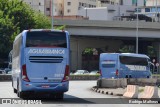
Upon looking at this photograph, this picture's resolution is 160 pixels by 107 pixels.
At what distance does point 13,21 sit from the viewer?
75.6 m

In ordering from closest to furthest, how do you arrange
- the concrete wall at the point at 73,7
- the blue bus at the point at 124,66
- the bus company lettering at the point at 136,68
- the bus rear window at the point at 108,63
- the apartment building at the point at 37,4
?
the blue bus at the point at 124,66, the bus company lettering at the point at 136,68, the bus rear window at the point at 108,63, the apartment building at the point at 37,4, the concrete wall at the point at 73,7

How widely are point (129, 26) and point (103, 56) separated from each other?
38525 millimetres

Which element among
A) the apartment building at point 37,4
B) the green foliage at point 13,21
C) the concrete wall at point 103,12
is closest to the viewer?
the green foliage at point 13,21

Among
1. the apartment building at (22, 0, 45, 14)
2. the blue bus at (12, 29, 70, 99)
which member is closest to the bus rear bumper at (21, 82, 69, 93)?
the blue bus at (12, 29, 70, 99)

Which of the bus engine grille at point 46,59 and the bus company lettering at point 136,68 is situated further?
the bus company lettering at point 136,68

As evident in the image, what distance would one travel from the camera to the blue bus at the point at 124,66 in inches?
1858

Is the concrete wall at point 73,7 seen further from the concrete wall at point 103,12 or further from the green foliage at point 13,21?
the green foliage at point 13,21

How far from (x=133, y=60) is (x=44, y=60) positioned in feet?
78.4

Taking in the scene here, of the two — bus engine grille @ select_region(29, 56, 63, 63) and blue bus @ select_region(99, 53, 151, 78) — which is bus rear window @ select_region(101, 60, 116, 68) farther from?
bus engine grille @ select_region(29, 56, 63, 63)

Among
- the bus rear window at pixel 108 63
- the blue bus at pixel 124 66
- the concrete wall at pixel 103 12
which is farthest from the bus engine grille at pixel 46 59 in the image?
the concrete wall at pixel 103 12

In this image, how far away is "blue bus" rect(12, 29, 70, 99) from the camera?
81.1 ft

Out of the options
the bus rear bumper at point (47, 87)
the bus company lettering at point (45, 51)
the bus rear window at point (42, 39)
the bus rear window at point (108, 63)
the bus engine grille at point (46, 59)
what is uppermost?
the bus rear window at point (42, 39)

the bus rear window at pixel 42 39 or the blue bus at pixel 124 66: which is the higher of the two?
the bus rear window at pixel 42 39

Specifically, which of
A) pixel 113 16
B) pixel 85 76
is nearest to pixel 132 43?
pixel 113 16
